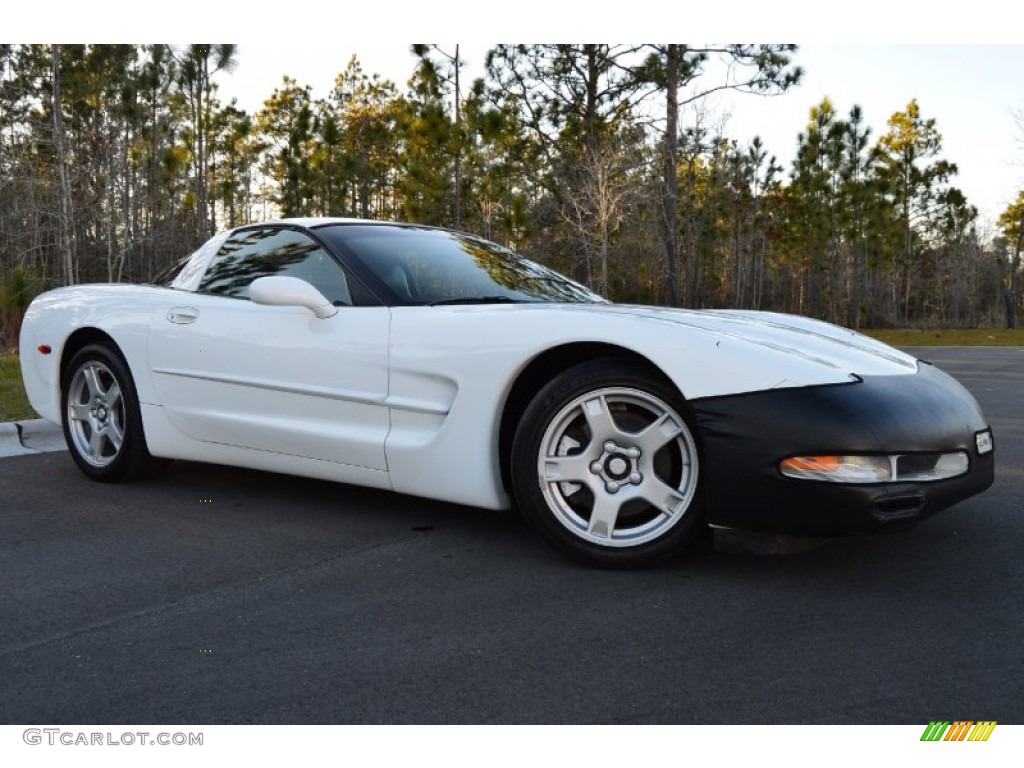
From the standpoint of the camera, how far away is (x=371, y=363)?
3.69m

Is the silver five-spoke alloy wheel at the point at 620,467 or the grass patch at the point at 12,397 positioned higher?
the silver five-spoke alloy wheel at the point at 620,467

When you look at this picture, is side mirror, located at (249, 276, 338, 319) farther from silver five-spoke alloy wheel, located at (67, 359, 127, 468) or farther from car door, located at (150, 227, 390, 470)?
silver five-spoke alloy wheel, located at (67, 359, 127, 468)

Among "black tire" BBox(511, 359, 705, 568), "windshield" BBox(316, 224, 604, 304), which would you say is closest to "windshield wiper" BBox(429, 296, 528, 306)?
"windshield" BBox(316, 224, 604, 304)

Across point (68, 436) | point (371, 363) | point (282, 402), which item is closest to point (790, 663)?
point (371, 363)

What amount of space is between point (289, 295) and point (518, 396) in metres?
1.01

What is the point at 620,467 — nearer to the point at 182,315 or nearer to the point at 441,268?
the point at 441,268

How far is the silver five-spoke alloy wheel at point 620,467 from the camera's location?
3.18 metres

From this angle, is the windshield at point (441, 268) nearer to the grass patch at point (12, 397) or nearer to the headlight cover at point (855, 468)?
the headlight cover at point (855, 468)

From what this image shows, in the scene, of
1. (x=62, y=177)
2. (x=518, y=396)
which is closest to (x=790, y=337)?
(x=518, y=396)

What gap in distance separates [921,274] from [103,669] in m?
60.0

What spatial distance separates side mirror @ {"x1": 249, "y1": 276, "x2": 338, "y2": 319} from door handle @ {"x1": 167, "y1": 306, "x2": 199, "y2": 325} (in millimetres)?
659

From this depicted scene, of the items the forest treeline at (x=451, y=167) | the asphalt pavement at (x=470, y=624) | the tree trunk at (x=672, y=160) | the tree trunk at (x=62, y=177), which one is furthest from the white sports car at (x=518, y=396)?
the tree trunk at (x=672, y=160)

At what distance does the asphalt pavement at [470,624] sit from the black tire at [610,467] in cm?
13

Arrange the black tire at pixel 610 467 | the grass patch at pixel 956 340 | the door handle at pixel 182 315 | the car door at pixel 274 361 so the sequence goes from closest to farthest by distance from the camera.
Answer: the black tire at pixel 610 467
the car door at pixel 274 361
the door handle at pixel 182 315
the grass patch at pixel 956 340
